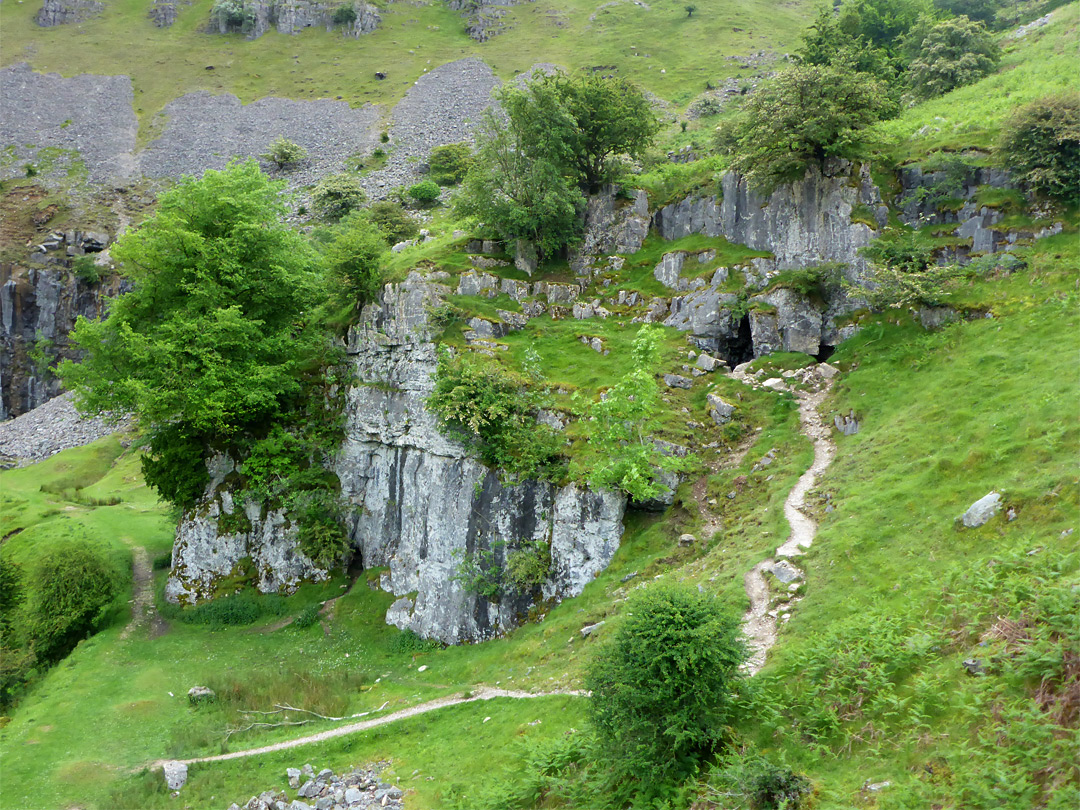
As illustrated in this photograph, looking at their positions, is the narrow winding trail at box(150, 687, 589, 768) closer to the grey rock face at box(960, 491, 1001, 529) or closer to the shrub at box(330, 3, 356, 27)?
the grey rock face at box(960, 491, 1001, 529)

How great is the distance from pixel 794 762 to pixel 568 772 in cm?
526

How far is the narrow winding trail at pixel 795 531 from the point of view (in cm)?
1639

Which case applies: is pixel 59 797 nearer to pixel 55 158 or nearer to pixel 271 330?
pixel 271 330

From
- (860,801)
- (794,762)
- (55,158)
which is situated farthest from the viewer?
(55,158)

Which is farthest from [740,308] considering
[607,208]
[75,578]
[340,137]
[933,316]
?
[340,137]

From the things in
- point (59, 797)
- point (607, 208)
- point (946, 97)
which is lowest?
point (59, 797)

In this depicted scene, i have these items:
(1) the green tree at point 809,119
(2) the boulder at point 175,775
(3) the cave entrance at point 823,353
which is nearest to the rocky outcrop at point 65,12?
(1) the green tree at point 809,119

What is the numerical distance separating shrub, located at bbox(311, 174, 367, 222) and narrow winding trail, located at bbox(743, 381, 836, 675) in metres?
49.7

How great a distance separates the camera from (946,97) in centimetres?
3841

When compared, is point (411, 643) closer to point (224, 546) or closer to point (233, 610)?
point (233, 610)

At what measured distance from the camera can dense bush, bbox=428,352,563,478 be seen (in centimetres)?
2670

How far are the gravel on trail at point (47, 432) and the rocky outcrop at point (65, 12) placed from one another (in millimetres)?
84928

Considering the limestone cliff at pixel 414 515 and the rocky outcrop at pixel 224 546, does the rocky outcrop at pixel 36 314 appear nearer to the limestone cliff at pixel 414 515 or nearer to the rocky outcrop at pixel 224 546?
the rocky outcrop at pixel 224 546

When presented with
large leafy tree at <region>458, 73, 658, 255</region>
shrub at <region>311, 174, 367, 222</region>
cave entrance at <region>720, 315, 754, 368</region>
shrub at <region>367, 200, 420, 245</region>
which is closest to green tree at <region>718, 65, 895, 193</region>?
cave entrance at <region>720, 315, 754, 368</region>
